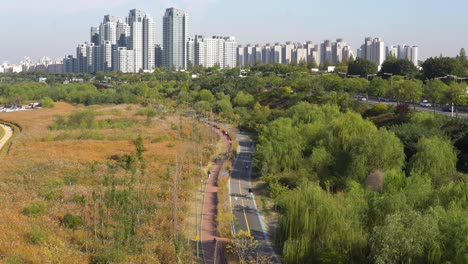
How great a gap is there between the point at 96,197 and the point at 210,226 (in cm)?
344

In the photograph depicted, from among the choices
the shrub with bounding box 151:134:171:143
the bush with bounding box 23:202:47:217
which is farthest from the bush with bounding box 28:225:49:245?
the shrub with bounding box 151:134:171:143

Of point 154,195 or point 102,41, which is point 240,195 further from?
point 102,41

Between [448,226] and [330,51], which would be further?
[330,51]

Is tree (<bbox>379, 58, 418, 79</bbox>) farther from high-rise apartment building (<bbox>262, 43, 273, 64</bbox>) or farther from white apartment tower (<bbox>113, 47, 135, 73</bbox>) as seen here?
white apartment tower (<bbox>113, 47, 135, 73</bbox>)

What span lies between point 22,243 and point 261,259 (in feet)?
19.3

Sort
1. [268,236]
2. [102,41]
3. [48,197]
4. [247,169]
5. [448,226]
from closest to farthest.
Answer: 1. [448,226]
2. [268,236]
3. [48,197]
4. [247,169]
5. [102,41]

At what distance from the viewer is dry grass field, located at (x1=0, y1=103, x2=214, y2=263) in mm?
12359

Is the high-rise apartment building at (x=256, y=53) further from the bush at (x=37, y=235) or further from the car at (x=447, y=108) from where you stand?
the bush at (x=37, y=235)

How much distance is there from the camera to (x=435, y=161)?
57.1 feet

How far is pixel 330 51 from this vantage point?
336ft

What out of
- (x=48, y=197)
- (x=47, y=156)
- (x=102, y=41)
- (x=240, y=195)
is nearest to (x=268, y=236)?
(x=240, y=195)

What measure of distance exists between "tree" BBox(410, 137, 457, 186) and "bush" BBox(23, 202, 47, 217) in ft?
39.2

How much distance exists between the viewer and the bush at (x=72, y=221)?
47.1 ft

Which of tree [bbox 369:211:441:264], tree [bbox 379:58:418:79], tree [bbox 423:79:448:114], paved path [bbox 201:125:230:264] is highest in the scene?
tree [bbox 379:58:418:79]
